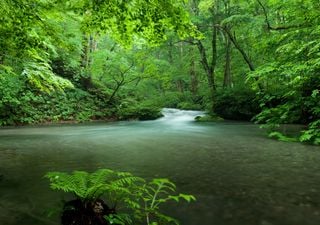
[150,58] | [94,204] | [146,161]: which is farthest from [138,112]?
[94,204]

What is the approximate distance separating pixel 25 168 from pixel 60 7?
10.4ft

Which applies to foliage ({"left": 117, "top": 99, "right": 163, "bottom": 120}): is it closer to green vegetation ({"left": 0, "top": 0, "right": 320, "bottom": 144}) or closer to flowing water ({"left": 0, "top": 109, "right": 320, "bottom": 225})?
green vegetation ({"left": 0, "top": 0, "right": 320, "bottom": 144})

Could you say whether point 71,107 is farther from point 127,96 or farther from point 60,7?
point 60,7

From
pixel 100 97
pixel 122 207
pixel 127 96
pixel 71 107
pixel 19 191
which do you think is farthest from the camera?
pixel 127 96

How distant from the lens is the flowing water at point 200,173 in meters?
3.68

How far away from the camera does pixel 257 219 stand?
3.54 meters

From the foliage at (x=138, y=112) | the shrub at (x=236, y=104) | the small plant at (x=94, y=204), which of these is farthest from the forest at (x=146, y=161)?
the foliage at (x=138, y=112)

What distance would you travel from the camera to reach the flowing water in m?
3.68

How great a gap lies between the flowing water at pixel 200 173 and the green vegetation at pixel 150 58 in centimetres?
186

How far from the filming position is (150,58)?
72.4 ft

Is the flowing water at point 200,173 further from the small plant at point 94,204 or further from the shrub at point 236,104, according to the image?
the shrub at point 236,104

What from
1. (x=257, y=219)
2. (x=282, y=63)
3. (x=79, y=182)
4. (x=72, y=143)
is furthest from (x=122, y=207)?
(x=282, y=63)

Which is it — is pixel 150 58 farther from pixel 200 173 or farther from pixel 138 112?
pixel 200 173

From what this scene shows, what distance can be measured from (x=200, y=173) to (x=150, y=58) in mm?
17239
